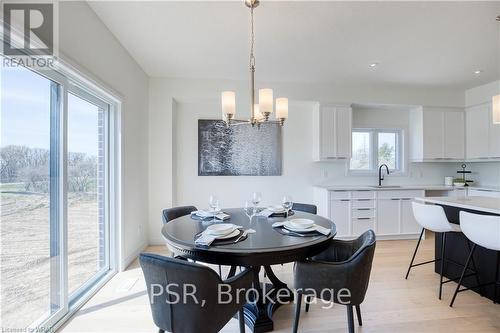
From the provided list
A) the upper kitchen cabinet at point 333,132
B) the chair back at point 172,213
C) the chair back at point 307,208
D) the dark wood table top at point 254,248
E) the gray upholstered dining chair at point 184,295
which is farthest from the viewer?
the upper kitchen cabinet at point 333,132

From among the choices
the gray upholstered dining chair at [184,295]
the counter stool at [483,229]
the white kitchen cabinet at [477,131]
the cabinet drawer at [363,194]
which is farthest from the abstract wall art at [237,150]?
the white kitchen cabinet at [477,131]

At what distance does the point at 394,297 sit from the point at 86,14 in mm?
3776

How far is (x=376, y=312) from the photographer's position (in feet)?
6.97

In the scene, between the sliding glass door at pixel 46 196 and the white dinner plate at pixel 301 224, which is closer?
the sliding glass door at pixel 46 196

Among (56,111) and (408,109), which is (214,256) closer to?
(56,111)

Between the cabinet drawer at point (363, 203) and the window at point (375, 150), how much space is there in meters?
0.75

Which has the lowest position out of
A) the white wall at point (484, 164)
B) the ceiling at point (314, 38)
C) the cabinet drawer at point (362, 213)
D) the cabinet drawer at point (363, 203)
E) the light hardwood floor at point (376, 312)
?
the light hardwood floor at point (376, 312)

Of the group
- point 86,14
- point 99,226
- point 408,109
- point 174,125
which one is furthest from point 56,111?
point 408,109

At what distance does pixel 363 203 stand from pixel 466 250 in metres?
1.56

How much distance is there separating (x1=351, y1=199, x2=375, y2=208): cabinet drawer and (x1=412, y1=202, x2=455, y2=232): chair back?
55.0 inches

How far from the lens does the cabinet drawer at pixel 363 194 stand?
400cm

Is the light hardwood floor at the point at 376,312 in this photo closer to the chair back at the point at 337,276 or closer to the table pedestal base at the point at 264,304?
the table pedestal base at the point at 264,304

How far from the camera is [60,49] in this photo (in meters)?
1.81

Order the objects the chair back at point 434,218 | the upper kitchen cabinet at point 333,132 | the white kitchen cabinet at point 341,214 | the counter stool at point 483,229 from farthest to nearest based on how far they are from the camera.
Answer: the upper kitchen cabinet at point 333,132 < the white kitchen cabinet at point 341,214 < the chair back at point 434,218 < the counter stool at point 483,229
